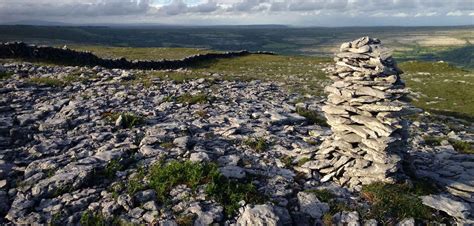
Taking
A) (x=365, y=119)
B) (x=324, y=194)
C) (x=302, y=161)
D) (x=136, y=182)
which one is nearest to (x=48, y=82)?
(x=136, y=182)

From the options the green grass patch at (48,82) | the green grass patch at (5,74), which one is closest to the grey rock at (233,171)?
the green grass patch at (48,82)

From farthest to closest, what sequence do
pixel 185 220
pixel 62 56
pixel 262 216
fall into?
pixel 62 56
pixel 262 216
pixel 185 220

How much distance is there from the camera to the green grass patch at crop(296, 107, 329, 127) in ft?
62.9

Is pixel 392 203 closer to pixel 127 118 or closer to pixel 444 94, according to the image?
pixel 127 118

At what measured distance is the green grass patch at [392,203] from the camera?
11.2 meters

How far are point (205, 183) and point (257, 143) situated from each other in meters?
3.61

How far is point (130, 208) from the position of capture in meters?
11.1

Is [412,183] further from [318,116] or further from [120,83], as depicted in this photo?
[120,83]

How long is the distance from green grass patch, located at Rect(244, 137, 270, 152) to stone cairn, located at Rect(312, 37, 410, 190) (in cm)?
207

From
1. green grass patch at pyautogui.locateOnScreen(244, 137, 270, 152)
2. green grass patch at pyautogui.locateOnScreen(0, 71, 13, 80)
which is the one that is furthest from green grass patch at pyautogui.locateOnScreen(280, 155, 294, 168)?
green grass patch at pyautogui.locateOnScreen(0, 71, 13, 80)

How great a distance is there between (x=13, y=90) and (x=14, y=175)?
34.5ft

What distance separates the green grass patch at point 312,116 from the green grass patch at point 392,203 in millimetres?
6912

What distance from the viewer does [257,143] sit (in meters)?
15.2

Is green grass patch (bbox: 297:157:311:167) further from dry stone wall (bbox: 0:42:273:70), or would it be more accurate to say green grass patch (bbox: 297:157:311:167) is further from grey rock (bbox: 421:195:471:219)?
dry stone wall (bbox: 0:42:273:70)
